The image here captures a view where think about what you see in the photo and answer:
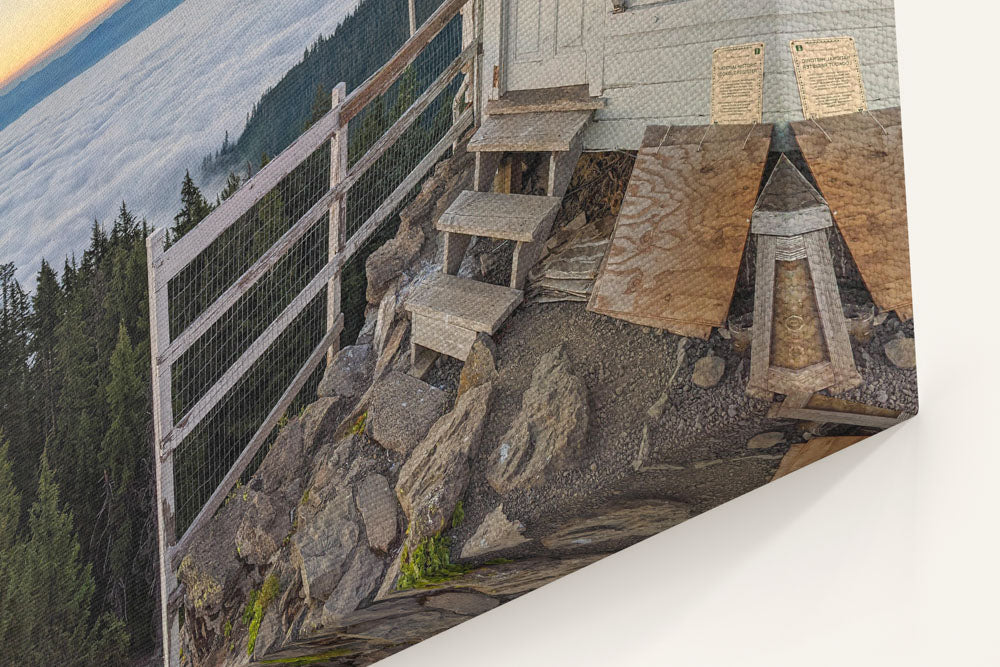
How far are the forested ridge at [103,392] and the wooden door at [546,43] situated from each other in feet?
0.54

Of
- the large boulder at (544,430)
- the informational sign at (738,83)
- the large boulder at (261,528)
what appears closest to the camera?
the informational sign at (738,83)

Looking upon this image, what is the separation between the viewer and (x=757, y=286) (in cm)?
144

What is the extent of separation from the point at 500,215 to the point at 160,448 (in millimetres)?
816

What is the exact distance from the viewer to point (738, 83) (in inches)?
56.2

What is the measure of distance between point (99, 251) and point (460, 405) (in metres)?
0.75

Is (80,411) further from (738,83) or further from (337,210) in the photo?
(738,83)

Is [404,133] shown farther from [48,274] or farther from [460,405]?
[48,274]

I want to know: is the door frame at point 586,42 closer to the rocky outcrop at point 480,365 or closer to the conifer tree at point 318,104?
the conifer tree at point 318,104

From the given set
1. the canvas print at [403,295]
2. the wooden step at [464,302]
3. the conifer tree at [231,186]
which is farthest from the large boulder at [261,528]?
the conifer tree at [231,186]

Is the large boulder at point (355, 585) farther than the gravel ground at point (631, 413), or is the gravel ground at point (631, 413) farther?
the large boulder at point (355, 585)

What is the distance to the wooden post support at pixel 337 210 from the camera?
62.0 inches

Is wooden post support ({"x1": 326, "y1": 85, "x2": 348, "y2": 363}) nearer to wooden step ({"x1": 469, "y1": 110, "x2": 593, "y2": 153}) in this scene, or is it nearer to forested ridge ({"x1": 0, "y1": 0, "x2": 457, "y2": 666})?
forested ridge ({"x1": 0, "y1": 0, "x2": 457, "y2": 666})

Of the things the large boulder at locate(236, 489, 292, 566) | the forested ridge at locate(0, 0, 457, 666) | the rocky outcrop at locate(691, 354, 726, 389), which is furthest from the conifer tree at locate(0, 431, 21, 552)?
the rocky outcrop at locate(691, 354, 726, 389)

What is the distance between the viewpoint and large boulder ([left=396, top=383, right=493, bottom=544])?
155 cm
